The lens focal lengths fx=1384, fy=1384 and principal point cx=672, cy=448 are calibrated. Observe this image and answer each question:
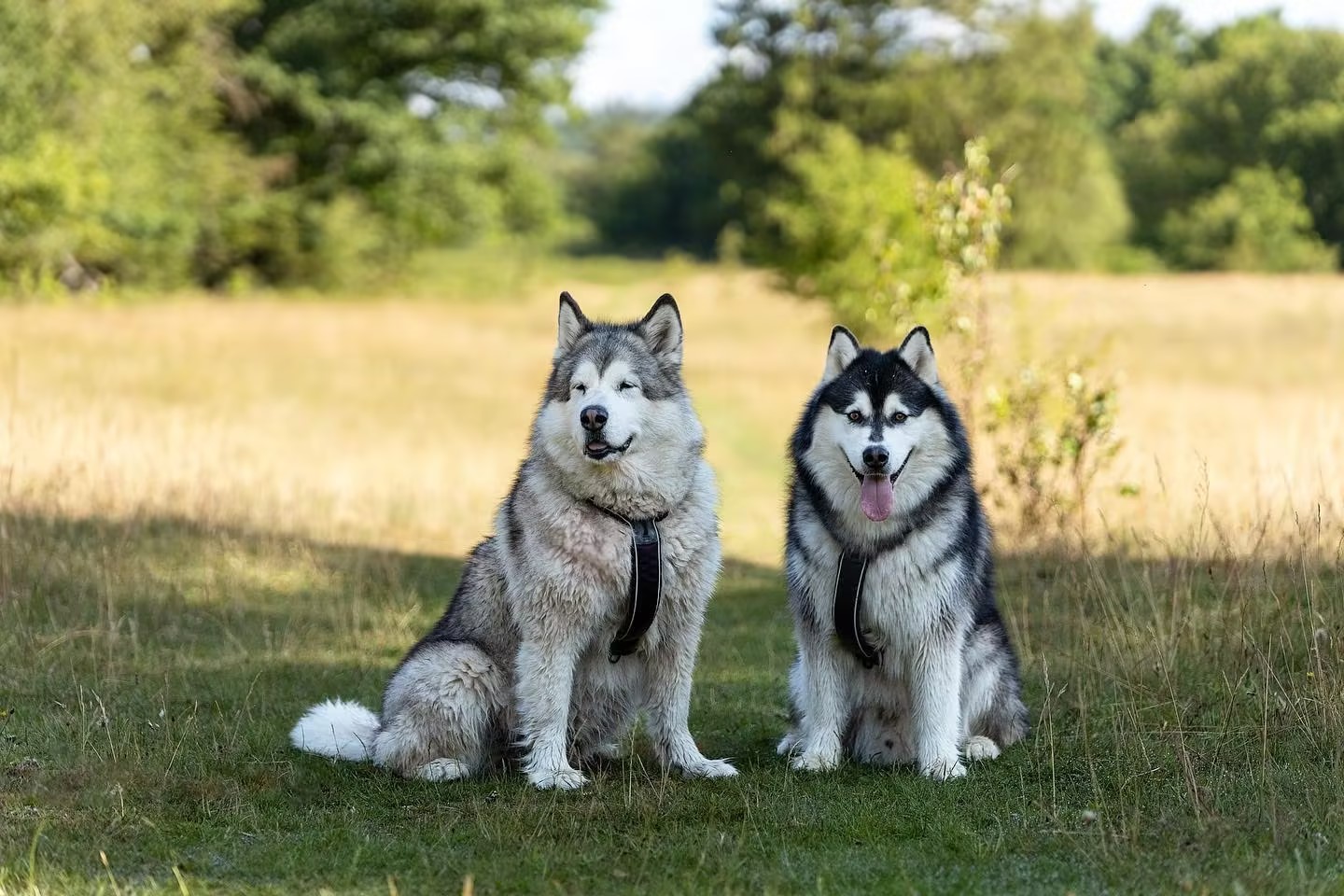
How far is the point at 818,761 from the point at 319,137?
40042mm

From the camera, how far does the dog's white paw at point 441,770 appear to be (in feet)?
20.2

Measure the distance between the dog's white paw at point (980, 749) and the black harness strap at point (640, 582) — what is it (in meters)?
1.67

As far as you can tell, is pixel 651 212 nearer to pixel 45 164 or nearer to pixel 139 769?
pixel 45 164

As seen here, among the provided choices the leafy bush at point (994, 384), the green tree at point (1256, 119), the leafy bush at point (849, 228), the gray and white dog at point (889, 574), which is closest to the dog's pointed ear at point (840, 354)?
the gray and white dog at point (889, 574)

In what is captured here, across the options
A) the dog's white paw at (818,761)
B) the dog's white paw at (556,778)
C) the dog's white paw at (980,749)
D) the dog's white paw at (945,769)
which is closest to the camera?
the dog's white paw at (556,778)

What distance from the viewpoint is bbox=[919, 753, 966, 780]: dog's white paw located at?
6.16m

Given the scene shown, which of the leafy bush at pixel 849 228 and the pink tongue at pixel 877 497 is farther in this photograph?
the leafy bush at pixel 849 228

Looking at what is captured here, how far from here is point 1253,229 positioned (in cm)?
3400

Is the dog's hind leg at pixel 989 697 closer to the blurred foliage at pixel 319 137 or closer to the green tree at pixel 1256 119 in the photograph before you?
the green tree at pixel 1256 119

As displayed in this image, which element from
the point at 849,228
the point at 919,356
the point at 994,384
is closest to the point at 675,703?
the point at 919,356

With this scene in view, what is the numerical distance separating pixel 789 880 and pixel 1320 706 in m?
2.85

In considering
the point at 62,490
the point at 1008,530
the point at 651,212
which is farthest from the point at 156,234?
the point at 651,212

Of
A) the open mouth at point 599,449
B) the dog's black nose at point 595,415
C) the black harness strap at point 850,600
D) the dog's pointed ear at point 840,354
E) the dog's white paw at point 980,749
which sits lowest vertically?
the dog's white paw at point 980,749

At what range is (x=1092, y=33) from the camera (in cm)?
5394
